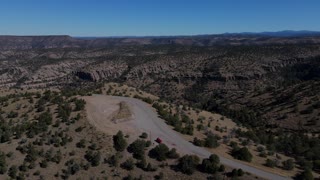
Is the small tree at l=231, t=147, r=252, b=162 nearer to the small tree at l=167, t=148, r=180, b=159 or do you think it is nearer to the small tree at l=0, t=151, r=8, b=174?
the small tree at l=167, t=148, r=180, b=159

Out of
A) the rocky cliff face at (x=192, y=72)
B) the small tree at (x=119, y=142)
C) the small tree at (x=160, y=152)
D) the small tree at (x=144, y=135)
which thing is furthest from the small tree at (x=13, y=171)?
the rocky cliff face at (x=192, y=72)

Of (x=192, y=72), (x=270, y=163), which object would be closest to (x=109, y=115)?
(x=270, y=163)

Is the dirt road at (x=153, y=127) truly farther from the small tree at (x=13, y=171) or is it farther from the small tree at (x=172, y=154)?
the small tree at (x=13, y=171)

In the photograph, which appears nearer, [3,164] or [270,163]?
[270,163]

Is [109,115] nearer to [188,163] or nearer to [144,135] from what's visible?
[144,135]

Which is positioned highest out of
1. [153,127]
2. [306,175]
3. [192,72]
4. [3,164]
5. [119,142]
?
[119,142]

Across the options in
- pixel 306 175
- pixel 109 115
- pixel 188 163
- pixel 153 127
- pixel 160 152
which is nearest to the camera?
pixel 306 175

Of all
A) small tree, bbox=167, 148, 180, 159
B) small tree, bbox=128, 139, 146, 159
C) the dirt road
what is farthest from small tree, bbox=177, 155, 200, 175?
small tree, bbox=128, 139, 146, 159

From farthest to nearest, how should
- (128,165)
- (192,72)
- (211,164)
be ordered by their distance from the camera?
(192,72), (128,165), (211,164)

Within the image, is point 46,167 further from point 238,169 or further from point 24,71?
point 24,71
